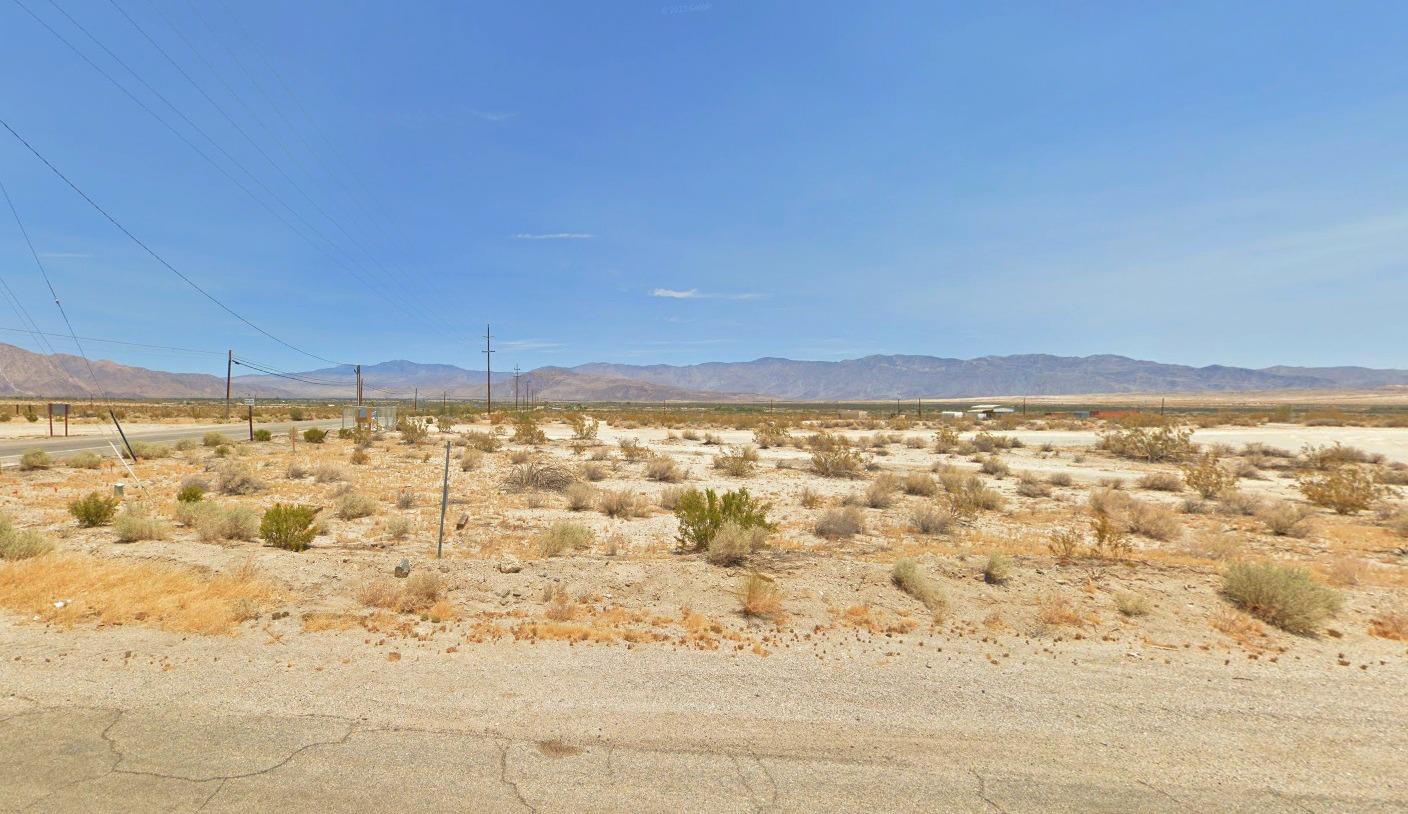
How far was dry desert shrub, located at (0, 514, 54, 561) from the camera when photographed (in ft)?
26.2

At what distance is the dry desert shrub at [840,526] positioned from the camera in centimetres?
1276

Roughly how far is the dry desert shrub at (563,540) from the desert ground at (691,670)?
0.21 ft

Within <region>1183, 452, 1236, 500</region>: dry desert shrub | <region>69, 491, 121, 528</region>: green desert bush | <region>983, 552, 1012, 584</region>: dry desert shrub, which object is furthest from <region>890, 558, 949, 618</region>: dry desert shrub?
<region>1183, 452, 1236, 500</region>: dry desert shrub

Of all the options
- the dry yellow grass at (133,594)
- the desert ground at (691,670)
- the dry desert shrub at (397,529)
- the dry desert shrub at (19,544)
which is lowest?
the dry desert shrub at (397,529)

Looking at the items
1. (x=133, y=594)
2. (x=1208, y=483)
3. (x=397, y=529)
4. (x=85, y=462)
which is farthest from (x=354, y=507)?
(x=1208, y=483)

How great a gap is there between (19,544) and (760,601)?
9694 mm

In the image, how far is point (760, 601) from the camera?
7.27 metres

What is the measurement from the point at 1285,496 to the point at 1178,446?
10.1 meters

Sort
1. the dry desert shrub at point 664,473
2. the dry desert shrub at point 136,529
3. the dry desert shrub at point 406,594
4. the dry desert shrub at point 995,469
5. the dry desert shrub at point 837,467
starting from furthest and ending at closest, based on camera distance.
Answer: the dry desert shrub at point 995,469 < the dry desert shrub at point 837,467 < the dry desert shrub at point 664,473 < the dry desert shrub at point 136,529 < the dry desert shrub at point 406,594

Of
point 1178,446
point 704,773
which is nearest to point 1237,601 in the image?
point 704,773

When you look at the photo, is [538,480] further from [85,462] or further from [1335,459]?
[1335,459]

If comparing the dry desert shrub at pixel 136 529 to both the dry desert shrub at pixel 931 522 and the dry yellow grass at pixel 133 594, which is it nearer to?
the dry yellow grass at pixel 133 594

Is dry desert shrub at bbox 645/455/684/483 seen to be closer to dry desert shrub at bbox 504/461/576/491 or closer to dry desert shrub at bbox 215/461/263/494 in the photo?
dry desert shrub at bbox 504/461/576/491

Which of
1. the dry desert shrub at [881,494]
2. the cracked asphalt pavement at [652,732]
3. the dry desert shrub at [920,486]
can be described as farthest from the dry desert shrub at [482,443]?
the cracked asphalt pavement at [652,732]
